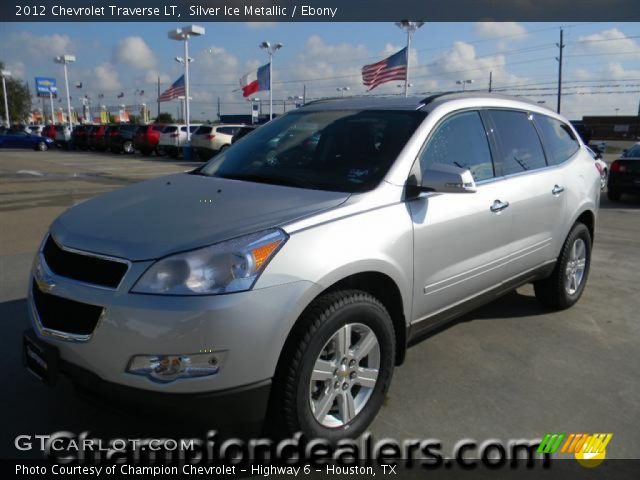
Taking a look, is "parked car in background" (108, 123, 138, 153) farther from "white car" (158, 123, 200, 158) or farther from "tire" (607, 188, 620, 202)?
"tire" (607, 188, 620, 202)

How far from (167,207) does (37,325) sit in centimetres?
84

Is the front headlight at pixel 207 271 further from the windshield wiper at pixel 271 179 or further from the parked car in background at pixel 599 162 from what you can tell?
the parked car in background at pixel 599 162

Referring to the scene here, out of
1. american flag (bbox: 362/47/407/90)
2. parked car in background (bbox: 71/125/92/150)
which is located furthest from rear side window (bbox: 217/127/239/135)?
parked car in background (bbox: 71/125/92/150)

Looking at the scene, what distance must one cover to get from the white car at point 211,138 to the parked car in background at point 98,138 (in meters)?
9.58

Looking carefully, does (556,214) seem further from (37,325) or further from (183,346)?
(37,325)

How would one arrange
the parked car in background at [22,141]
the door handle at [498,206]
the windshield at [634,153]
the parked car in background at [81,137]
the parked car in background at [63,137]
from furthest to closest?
the parked car in background at [63,137] → the parked car in background at [81,137] → the parked car in background at [22,141] → the windshield at [634,153] → the door handle at [498,206]

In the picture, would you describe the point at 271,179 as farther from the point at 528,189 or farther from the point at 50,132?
the point at 50,132

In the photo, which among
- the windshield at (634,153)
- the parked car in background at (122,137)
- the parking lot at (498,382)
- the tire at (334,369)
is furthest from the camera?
the parked car in background at (122,137)

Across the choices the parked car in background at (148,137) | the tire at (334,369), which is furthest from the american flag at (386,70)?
the tire at (334,369)

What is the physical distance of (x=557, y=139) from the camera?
194 inches

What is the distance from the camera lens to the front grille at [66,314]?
238 cm

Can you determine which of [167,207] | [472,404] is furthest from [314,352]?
[472,404]

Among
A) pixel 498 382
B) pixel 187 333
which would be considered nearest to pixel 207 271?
pixel 187 333

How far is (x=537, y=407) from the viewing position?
10.9 feet
